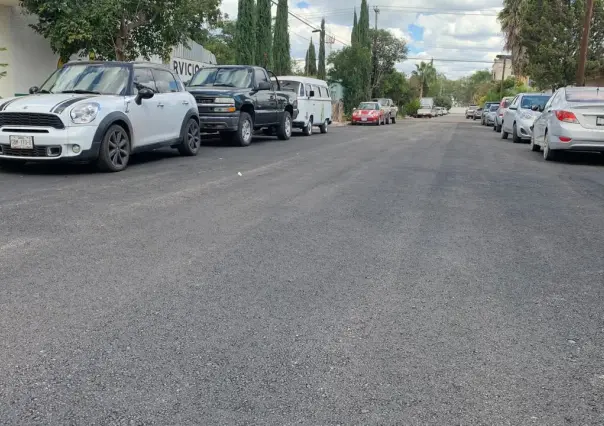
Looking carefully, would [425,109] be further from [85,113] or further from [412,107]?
[85,113]

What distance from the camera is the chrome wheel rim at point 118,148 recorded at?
9484mm

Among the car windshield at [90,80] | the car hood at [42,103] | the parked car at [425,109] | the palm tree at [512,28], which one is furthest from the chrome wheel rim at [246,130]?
the parked car at [425,109]

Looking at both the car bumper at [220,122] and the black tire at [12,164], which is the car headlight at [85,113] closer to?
the black tire at [12,164]

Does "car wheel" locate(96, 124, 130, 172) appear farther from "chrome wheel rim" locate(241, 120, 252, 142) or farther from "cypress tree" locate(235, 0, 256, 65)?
"cypress tree" locate(235, 0, 256, 65)

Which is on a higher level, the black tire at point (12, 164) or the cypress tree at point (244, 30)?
the cypress tree at point (244, 30)

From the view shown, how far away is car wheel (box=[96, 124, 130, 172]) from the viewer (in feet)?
30.3

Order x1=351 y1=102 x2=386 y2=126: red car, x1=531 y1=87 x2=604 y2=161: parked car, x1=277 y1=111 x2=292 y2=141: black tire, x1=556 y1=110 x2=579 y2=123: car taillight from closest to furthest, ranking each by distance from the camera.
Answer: x1=531 y1=87 x2=604 y2=161: parked car
x1=556 y1=110 x2=579 y2=123: car taillight
x1=277 y1=111 x2=292 y2=141: black tire
x1=351 y1=102 x2=386 y2=126: red car

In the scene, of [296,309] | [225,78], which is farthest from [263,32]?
[296,309]

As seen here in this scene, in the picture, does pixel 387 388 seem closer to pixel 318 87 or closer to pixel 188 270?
pixel 188 270

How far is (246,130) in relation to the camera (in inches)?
610

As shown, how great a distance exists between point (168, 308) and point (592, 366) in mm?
2474

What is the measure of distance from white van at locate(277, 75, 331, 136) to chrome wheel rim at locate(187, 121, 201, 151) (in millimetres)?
7725

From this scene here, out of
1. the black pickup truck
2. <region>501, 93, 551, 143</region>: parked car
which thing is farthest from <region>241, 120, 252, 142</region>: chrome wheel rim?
<region>501, 93, 551, 143</region>: parked car

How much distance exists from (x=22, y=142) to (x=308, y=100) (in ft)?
45.2
